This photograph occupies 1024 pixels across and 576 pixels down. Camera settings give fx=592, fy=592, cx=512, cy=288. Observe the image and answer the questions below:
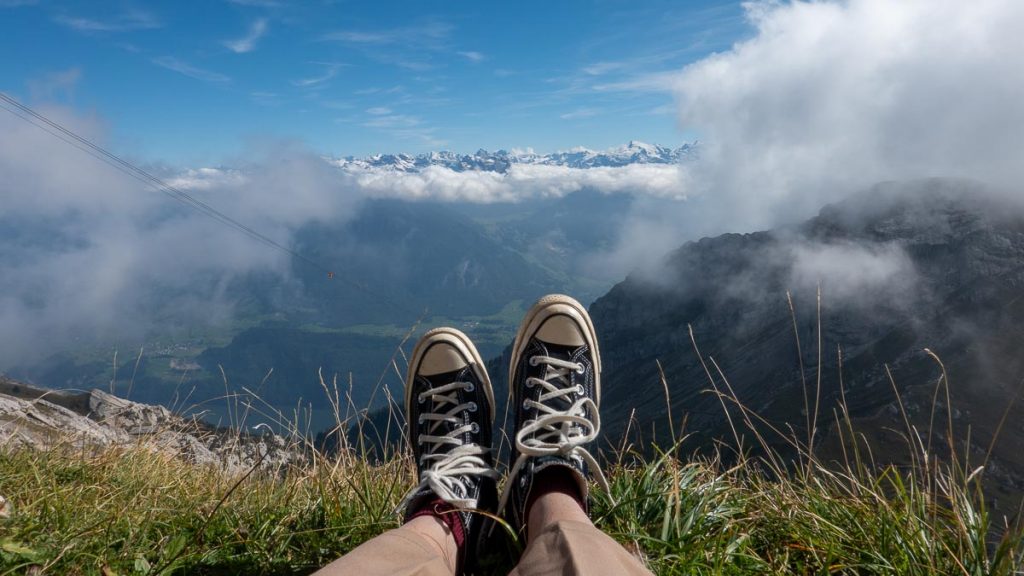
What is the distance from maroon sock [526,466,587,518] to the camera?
9.52 ft

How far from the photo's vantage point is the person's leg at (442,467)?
2.23 metres

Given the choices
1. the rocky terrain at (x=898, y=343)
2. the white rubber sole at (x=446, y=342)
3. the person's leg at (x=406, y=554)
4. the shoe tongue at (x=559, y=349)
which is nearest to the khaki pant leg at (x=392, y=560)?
the person's leg at (x=406, y=554)

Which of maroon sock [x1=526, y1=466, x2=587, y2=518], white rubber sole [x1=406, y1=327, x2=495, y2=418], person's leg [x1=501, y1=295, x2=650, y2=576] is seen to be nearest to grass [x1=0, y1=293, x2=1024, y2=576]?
maroon sock [x1=526, y1=466, x2=587, y2=518]

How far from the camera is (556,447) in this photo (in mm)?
3047

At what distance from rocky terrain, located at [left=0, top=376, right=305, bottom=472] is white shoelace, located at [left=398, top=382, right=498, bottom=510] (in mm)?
811

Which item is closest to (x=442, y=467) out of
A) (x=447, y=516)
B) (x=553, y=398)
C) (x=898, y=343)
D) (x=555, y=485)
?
(x=447, y=516)

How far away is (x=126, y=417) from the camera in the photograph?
32.4 ft

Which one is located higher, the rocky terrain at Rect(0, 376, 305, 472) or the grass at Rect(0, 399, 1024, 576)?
the grass at Rect(0, 399, 1024, 576)

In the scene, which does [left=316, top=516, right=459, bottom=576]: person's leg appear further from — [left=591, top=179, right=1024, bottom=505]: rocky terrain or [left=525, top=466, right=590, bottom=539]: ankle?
[left=591, top=179, right=1024, bottom=505]: rocky terrain

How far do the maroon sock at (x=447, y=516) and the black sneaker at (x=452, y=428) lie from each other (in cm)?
1

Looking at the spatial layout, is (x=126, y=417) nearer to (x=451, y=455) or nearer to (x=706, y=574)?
(x=451, y=455)

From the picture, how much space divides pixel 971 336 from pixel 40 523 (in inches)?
7073

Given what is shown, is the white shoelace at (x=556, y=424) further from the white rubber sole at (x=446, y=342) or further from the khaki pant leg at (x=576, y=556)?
the khaki pant leg at (x=576, y=556)

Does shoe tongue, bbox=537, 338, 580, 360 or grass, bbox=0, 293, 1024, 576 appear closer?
grass, bbox=0, 293, 1024, 576
